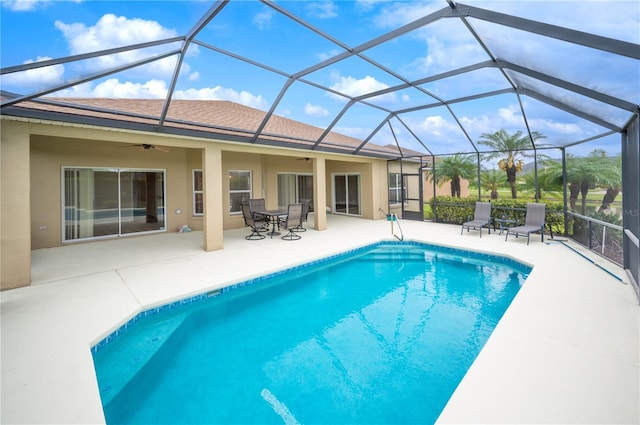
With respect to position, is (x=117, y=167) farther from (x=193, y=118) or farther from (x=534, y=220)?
(x=534, y=220)

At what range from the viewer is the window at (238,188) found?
37.8 ft

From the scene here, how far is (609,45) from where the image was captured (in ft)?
9.48

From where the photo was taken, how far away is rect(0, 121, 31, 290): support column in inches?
195

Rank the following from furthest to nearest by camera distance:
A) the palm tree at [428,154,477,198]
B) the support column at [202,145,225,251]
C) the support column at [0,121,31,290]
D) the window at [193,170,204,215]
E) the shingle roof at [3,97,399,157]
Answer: the palm tree at [428,154,477,198] < the window at [193,170,204,215] < the support column at [202,145,225,251] < the shingle roof at [3,97,399,157] < the support column at [0,121,31,290]

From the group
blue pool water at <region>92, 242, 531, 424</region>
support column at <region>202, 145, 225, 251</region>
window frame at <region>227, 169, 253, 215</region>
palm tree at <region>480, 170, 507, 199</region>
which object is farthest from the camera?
palm tree at <region>480, 170, 507, 199</region>

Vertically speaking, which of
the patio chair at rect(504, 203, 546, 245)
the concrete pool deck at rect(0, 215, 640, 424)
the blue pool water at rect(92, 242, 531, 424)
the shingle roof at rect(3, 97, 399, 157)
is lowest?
the blue pool water at rect(92, 242, 531, 424)

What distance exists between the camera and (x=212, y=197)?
786 cm

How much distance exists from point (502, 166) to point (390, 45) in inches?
427

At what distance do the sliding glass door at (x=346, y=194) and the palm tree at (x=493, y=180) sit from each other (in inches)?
297

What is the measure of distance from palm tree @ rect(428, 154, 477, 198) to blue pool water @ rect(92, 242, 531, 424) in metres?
10.2

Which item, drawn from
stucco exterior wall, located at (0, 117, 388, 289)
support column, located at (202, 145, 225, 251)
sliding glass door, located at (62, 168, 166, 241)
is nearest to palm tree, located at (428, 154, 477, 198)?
stucco exterior wall, located at (0, 117, 388, 289)

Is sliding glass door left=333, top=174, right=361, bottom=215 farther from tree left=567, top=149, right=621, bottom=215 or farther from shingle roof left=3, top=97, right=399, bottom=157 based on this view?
tree left=567, top=149, right=621, bottom=215

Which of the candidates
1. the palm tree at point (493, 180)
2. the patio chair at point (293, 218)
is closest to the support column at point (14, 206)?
the patio chair at point (293, 218)

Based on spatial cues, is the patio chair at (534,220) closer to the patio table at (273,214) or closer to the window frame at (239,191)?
the patio table at (273,214)
